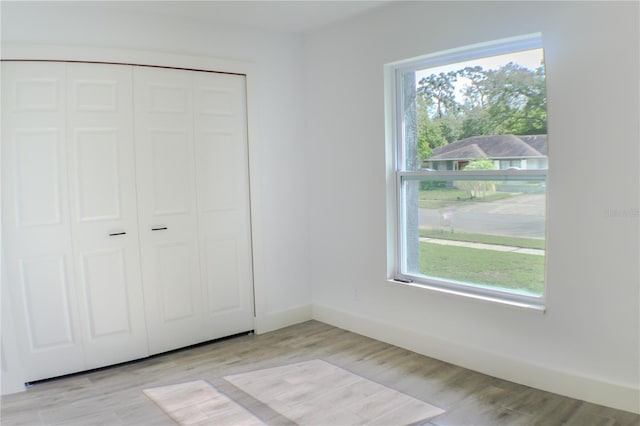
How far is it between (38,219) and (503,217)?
3.17 m

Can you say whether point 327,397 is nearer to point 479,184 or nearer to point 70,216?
point 479,184

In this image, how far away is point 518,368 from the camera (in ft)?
9.91

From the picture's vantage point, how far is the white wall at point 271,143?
3672 millimetres

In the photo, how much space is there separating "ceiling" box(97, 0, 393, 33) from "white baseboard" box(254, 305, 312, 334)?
8.30 feet

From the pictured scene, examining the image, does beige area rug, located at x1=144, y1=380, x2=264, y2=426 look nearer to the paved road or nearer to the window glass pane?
the window glass pane

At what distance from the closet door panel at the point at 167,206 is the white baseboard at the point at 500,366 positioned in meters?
1.38

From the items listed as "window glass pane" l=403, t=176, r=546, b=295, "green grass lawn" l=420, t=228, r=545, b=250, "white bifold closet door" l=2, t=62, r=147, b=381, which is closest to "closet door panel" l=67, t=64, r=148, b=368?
"white bifold closet door" l=2, t=62, r=147, b=381

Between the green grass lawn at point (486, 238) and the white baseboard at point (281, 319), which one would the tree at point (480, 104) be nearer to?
the green grass lawn at point (486, 238)

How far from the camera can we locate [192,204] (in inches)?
151

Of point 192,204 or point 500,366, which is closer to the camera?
point 500,366

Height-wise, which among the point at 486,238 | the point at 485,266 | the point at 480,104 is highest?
the point at 480,104

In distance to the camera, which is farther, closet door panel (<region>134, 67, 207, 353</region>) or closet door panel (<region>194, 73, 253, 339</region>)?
closet door panel (<region>194, 73, 253, 339</region>)

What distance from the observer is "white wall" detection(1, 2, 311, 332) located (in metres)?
3.67

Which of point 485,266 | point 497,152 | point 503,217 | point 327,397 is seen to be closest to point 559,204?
point 503,217
